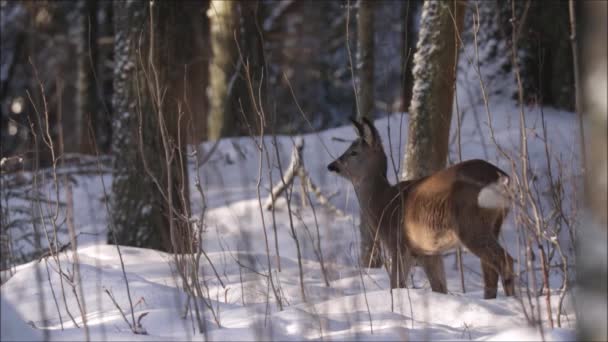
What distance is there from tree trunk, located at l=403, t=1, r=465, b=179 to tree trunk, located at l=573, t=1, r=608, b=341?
530 cm

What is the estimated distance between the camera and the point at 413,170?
321 inches

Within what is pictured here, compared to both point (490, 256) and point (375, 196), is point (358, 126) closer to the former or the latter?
point (375, 196)

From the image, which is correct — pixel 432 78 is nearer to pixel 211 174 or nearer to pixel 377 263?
pixel 377 263

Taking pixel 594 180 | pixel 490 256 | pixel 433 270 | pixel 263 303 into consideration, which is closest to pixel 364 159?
pixel 433 270

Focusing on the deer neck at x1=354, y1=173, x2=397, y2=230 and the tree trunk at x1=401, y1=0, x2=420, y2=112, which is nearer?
the tree trunk at x1=401, y1=0, x2=420, y2=112

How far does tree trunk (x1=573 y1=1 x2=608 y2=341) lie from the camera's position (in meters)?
2.49

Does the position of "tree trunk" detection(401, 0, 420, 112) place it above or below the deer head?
above

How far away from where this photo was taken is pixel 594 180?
2.60 meters

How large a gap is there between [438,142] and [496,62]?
4508mm

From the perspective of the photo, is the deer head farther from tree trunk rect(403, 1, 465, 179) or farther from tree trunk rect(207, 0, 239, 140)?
tree trunk rect(207, 0, 239, 140)

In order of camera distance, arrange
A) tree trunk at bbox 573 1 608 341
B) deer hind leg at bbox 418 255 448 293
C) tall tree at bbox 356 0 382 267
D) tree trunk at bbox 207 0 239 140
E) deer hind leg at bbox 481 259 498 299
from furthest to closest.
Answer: tree trunk at bbox 207 0 239 140
tall tree at bbox 356 0 382 267
deer hind leg at bbox 418 255 448 293
deer hind leg at bbox 481 259 498 299
tree trunk at bbox 573 1 608 341

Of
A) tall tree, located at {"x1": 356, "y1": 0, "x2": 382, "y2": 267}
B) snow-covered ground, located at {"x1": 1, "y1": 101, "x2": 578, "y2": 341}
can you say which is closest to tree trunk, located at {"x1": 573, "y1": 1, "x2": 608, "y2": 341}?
snow-covered ground, located at {"x1": 1, "y1": 101, "x2": 578, "y2": 341}

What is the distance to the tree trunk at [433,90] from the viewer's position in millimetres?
7965

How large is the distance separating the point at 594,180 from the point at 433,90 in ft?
17.9
